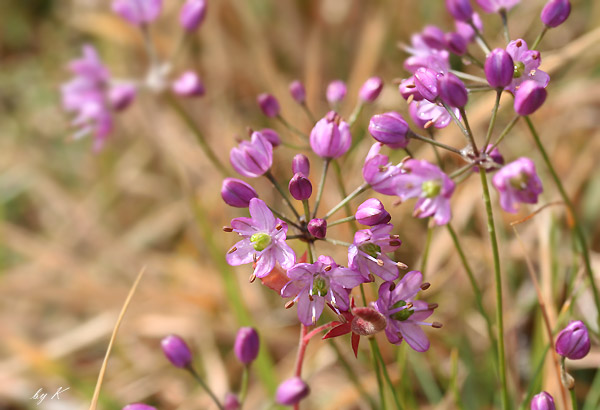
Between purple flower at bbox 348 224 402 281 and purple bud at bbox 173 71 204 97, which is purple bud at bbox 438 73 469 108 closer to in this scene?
purple flower at bbox 348 224 402 281

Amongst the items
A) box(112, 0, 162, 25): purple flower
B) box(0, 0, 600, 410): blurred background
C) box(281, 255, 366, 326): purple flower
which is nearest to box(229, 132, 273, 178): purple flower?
box(281, 255, 366, 326): purple flower

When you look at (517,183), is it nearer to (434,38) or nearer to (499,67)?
(499,67)

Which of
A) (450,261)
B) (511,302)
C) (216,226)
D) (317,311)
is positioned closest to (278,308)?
(216,226)

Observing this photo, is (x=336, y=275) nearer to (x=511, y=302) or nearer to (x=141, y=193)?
(x=511, y=302)

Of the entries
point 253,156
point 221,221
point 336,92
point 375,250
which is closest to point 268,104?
point 336,92

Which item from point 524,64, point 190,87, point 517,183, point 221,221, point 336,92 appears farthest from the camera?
point 221,221

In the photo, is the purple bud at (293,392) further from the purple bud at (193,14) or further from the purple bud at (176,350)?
the purple bud at (193,14)
